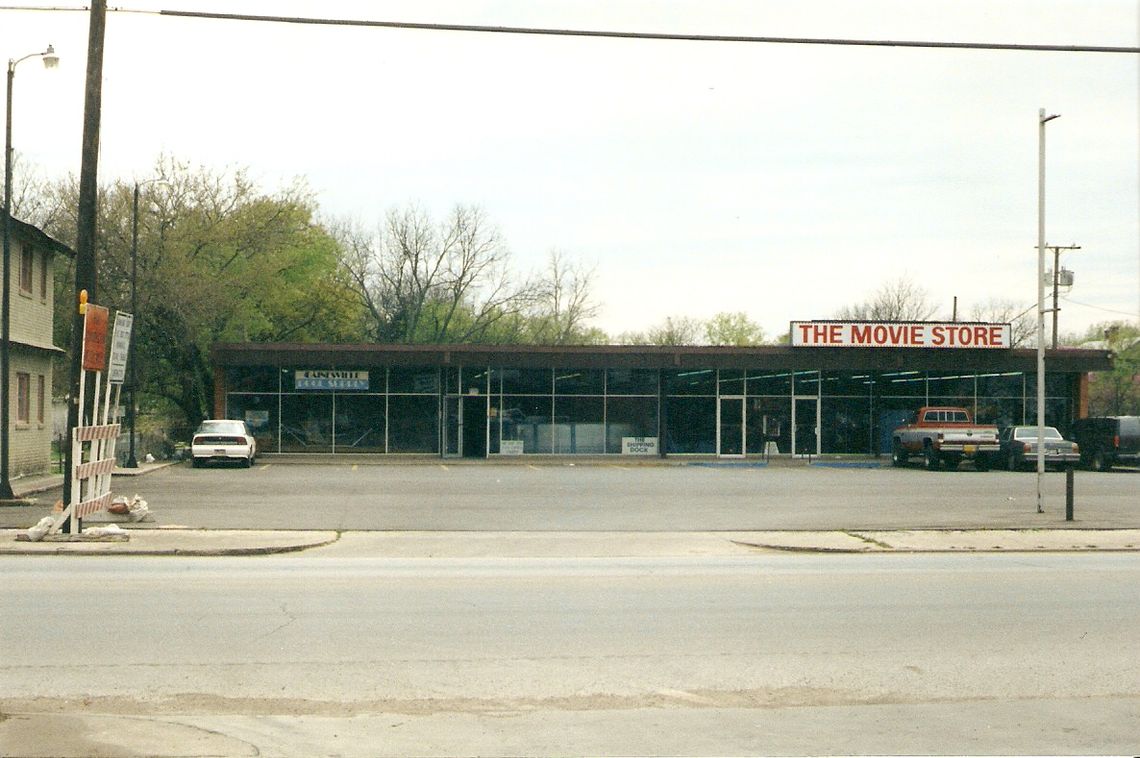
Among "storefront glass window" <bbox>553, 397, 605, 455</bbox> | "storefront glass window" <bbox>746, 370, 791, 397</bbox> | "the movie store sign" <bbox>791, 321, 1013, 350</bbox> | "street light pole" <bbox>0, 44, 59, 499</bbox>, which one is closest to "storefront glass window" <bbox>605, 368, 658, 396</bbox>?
"storefront glass window" <bbox>553, 397, 605, 455</bbox>

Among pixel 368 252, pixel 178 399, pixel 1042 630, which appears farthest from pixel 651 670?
pixel 368 252

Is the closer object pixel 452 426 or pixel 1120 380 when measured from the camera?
pixel 452 426

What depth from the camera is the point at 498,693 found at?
8.13 meters

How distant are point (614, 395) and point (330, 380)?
1048cm

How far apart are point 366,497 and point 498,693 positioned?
17856 millimetres

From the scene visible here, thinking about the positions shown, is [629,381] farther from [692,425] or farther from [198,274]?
[198,274]

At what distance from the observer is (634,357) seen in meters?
43.9

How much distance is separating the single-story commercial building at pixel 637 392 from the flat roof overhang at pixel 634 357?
2.0 inches

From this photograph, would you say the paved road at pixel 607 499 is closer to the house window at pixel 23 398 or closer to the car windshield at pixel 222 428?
the car windshield at pixel 222 428

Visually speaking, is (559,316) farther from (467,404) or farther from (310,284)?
(467,404)

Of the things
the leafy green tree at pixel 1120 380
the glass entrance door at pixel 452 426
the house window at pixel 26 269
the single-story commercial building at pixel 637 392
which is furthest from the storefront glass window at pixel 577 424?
the leafy green tree at pixel 1120 380

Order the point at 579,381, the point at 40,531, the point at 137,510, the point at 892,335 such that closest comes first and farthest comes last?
the point at 40,531 → the point at 137,510 → the point at 892,335 → the point at 579,381

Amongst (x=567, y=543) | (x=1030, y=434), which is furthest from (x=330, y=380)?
(x=567, y=543)

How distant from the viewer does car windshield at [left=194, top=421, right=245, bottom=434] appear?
37.8 meters
